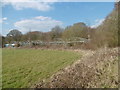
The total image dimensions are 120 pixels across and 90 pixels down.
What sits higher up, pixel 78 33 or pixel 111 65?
pixel 78 33

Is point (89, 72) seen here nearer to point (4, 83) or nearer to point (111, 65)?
point (111, 65)

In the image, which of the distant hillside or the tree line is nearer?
the distant hillside

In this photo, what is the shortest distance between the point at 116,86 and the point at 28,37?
94.4 ft

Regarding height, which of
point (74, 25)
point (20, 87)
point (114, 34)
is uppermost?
point (74, 25)

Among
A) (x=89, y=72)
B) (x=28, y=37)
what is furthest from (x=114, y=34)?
(x=28, y=37)

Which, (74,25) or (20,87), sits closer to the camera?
(20,87)

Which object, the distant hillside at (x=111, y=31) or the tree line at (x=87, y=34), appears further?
the tree line at (x=87, y=34)

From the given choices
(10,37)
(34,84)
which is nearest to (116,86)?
(34,84)

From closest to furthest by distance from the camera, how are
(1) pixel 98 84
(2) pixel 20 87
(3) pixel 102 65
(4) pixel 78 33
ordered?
(1) pixel 98 84
(2) pixel 20 87
(3) pixel 102 65
(4) pixel 78 33

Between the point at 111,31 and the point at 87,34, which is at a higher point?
the point at 87,34

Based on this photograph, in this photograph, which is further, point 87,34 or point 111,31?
point 87,34

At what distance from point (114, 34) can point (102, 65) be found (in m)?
6.28

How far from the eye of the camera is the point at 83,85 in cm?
396

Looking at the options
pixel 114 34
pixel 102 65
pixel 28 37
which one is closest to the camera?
pixel 102 65
